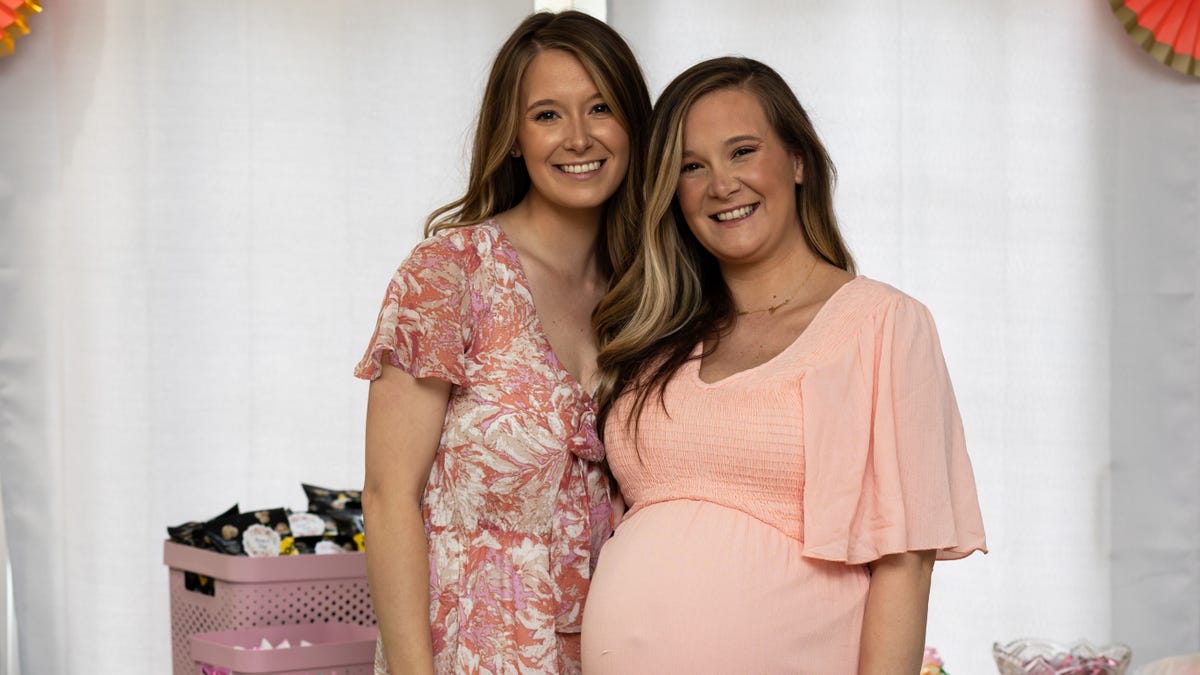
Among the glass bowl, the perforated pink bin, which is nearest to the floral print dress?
the perforated pink bin

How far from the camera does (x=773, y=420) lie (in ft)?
6.34

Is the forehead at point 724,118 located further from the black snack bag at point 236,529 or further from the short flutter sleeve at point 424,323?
the black snack bag at point 236,529

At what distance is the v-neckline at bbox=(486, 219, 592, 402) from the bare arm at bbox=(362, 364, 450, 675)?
0.17m

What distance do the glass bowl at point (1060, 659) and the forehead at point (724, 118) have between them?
1208 millimetres

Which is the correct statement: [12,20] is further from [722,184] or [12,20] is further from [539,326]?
[722,184]

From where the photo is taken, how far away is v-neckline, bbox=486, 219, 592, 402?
2.09 metres

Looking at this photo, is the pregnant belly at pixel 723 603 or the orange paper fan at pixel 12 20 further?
the orange paper fan at pixel 12 20

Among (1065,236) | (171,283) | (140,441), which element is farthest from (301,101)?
(1065,236)

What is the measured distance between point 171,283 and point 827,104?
5.88 feet

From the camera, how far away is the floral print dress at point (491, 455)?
2.01m

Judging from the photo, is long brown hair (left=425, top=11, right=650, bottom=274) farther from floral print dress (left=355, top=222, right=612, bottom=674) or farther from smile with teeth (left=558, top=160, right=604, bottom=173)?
floral print dress (left=355, top=222, right=612, bottom=674)

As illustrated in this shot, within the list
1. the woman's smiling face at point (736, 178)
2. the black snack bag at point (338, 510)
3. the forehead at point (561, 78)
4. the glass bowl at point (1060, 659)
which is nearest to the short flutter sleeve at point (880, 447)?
the woman's smiling face at point (736, 178)

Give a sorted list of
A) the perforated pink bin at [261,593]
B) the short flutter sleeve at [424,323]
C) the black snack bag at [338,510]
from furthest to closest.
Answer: the black snack bag at [338,510]
the perforated pink bin at [261,593]
the short flutter sleeve at [424,323]

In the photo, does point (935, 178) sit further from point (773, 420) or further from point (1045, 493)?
point (773, 420)
